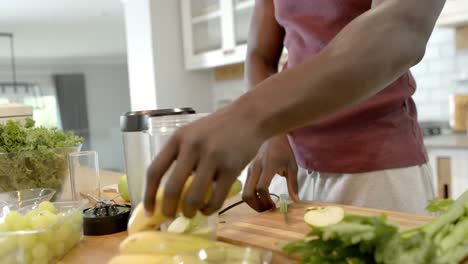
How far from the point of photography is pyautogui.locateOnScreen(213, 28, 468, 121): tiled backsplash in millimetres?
2223

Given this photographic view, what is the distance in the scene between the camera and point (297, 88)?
0.40m

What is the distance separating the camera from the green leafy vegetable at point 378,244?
0.39m

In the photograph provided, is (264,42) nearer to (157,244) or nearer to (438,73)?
(157,244)

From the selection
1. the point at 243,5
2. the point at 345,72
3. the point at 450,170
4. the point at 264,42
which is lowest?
the point at 450,170

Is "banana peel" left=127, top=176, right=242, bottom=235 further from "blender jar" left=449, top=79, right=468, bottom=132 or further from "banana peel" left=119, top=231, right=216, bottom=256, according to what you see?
"blender jar" left=449, top=79, right=468, bottom=132

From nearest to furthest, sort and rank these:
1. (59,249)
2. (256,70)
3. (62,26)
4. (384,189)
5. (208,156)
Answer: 1. (208,156)
2. (59,249)
3. (384,189)
4. (256,70)
5. (62,26)

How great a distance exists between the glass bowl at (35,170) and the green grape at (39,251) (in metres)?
0.30

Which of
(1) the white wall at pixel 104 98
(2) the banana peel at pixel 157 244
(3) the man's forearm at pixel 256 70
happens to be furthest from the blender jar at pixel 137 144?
(1) the white wall at pixel 104 98

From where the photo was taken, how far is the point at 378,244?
0.40 meters

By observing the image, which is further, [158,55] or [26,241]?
[158,55]

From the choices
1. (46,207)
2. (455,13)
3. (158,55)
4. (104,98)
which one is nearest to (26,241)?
(46,207)

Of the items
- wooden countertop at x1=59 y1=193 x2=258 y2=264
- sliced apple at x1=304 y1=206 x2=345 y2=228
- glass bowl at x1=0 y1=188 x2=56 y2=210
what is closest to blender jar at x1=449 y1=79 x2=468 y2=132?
wooden countertop at x1=59 y1=193 x2=258 y2=264

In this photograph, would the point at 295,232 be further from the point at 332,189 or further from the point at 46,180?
the point at 46,180

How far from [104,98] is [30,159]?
10.1 meters
